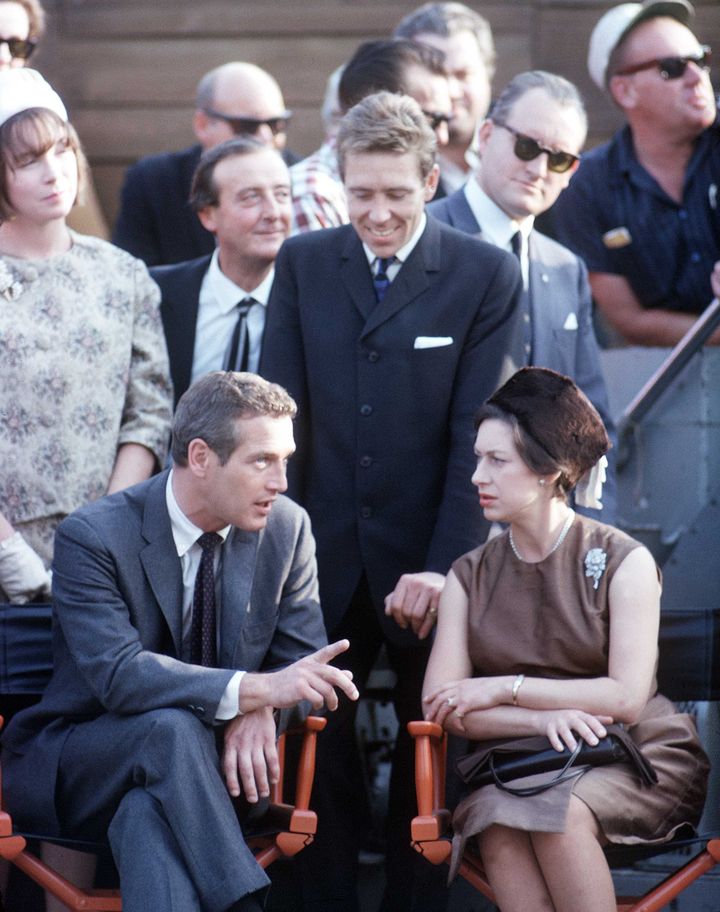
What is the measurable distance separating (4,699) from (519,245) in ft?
5.87

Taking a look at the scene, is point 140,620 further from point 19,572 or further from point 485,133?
point 485,133

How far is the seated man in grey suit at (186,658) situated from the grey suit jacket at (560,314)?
93 cm

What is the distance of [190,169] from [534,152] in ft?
5.47

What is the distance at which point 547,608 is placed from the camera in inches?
145

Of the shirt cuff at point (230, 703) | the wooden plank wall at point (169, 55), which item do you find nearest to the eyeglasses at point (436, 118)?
the shirt cuff at point (230, 703)

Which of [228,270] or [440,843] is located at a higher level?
[228,270]

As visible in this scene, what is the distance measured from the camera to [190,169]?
561 centimetres

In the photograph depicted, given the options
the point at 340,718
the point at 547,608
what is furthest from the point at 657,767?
the point at 340,718

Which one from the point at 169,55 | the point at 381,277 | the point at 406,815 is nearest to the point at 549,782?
the point at 406,815

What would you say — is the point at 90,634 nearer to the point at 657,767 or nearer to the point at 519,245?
the point at 657,767

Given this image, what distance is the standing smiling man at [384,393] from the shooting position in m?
3.96

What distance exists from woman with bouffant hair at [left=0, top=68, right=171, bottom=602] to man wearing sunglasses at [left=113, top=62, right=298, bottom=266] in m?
1.22

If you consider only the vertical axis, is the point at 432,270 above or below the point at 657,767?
above

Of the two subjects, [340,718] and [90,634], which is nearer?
[90,634]
